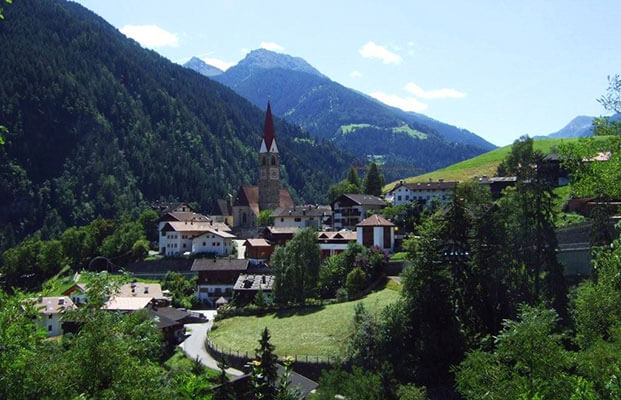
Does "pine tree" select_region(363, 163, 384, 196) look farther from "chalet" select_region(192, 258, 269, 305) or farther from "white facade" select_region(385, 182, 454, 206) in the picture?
"chalet" select_region(192, 258, 269, 305)

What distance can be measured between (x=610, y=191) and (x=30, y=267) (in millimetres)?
91442

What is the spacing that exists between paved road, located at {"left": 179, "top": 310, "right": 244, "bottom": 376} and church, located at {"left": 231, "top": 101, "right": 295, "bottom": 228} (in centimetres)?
4280

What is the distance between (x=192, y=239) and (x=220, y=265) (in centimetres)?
1550

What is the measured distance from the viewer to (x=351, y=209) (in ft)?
289

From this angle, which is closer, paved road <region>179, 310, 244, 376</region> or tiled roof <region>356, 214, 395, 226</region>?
paved road <region>179, 310, 244, 376</region>

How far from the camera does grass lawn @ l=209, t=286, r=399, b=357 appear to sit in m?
45.2

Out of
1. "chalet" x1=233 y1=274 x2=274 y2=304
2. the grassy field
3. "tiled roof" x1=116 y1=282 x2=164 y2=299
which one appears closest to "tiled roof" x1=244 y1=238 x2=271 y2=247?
"chalet" x1=233 y1=274 x2=274 y2=304

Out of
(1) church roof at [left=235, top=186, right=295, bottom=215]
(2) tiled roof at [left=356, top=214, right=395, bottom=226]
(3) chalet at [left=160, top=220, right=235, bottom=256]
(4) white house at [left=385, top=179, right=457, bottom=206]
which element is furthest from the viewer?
(1) church roof at [left=235, top=186, right=295, bottom=215]

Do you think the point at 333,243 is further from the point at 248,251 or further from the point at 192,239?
the point at 192,239

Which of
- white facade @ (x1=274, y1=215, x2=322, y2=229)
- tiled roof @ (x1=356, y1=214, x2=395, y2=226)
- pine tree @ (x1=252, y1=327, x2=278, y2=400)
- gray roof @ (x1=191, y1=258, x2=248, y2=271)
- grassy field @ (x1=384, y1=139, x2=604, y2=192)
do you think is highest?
grassy field @ (x1=384, y1=139, x2=604, y2=192)

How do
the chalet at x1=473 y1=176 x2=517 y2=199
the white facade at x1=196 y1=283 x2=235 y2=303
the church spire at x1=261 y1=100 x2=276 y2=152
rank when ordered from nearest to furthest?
the white facade at x1=196 y1=283 x2=235 y2=303, the chalet at x1=473 y1=176 x2=517 y2=199, the church spire at x1=261 y1=100 x2=276 y2=152

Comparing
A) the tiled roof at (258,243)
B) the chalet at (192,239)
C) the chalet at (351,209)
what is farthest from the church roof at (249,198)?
the tiled roof at (258,243)

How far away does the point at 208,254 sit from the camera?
85625 millimetres

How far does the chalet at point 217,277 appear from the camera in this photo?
73.0 metres
